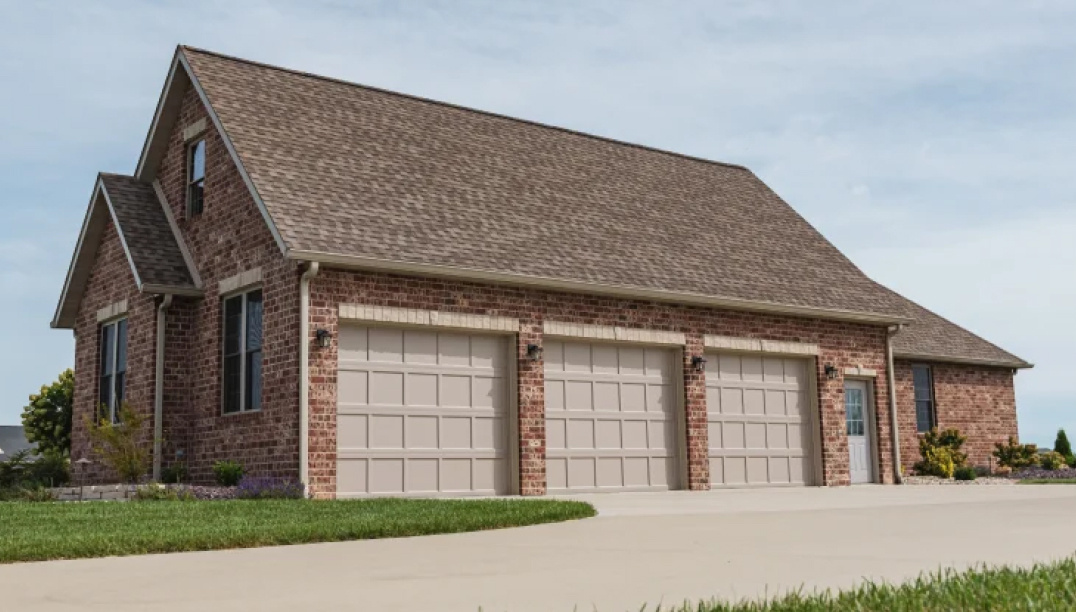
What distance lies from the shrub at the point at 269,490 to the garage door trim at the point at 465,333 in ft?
3.07

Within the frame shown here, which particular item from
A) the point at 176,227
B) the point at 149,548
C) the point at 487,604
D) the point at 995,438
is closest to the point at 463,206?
the point at 176,227

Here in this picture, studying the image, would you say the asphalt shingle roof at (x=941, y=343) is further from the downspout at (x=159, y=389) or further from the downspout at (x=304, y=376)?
the downspout at (x=159, y=389)

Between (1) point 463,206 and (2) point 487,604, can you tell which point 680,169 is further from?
(2) point 487,604

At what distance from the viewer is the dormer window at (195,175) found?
778 inches

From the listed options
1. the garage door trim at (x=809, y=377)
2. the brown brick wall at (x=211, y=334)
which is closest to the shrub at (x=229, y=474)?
the brown brick wall at (x=211, y=334)

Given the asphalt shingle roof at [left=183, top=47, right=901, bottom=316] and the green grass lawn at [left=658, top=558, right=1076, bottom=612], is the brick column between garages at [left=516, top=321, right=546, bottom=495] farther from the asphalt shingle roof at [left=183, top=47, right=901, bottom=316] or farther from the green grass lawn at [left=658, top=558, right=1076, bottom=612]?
the green grass lawn at [left=658, top=558, right=1076, bottom=612]

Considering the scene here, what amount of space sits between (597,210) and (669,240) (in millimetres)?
1552

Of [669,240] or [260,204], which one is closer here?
[260,204]

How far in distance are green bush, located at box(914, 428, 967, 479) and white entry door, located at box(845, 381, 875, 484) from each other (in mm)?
3257

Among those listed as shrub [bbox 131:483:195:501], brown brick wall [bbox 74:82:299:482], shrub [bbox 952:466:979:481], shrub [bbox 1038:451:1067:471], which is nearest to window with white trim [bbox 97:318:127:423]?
brown brick wall [bbox 74:82:299:482]

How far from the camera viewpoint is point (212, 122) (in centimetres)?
1920

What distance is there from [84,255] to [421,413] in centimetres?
905

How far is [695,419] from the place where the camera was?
1997 centimetres

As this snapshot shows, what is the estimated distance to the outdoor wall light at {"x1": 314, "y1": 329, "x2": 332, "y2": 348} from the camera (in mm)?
15930
